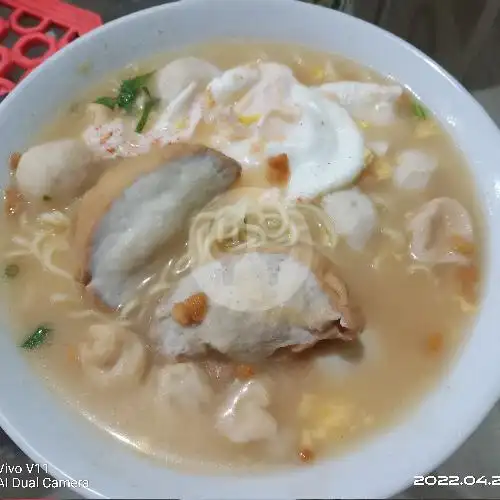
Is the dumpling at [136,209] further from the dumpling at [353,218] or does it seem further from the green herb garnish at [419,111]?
the green herb garnish at [419,111]

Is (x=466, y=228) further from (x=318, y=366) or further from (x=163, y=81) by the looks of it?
(x=163, y=81)

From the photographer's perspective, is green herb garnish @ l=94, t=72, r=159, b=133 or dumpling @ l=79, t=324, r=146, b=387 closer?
dumpling @ l=79, t=324, r=146, b=387

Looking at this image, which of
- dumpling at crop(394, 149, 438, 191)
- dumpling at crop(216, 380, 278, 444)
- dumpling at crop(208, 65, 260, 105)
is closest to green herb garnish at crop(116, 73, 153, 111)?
dumpling at crop(208, 65, 260, 105)

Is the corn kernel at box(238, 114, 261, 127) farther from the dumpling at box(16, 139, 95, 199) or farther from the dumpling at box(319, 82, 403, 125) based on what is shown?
the dumpling at box(16, 139, 95, 199)

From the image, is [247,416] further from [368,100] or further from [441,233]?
[368,100]

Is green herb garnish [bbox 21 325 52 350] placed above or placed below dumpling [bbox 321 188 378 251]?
below

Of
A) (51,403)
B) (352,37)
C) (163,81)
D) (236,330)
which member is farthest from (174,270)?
(352,37)

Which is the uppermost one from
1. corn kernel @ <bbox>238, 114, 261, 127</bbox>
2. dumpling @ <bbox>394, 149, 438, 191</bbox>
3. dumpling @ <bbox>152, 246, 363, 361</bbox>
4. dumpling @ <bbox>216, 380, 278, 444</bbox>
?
dumpling @ <bbox>394, 149, 438, 191</bbox>

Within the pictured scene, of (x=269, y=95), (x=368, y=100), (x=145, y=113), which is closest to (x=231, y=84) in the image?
(x=269, y=95)
